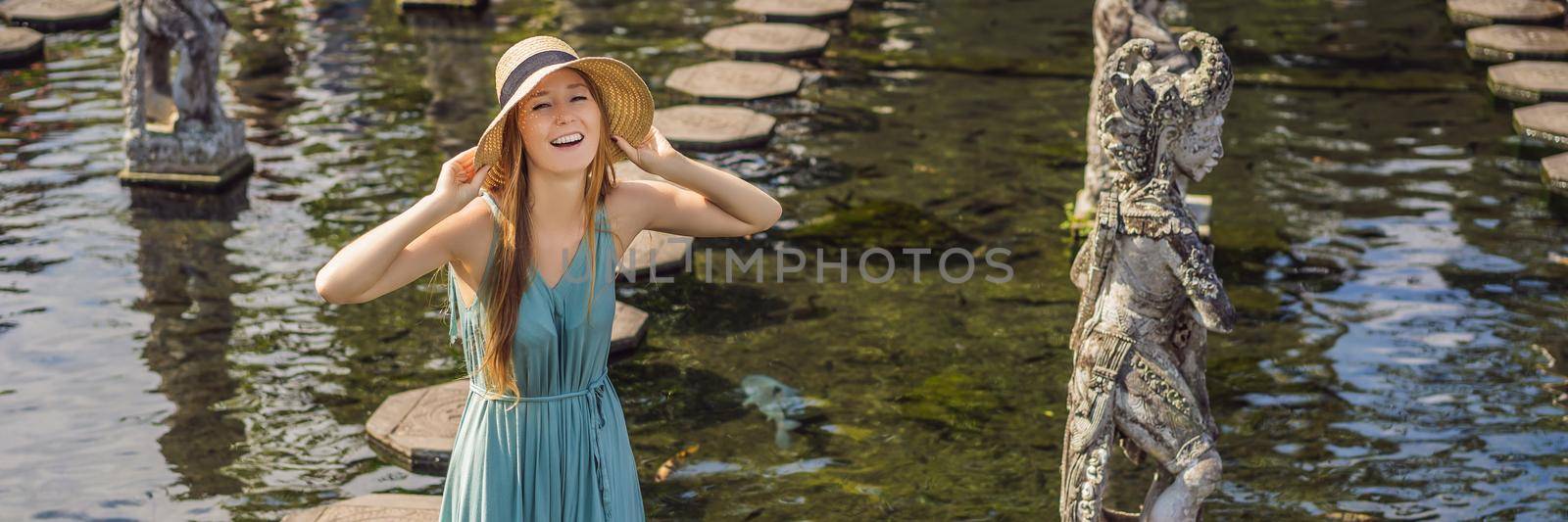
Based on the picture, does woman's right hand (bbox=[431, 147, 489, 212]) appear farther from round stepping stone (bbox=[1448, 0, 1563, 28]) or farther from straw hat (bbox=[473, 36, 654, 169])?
round stepping stone (bbox=[1448, 0, 1563, 28])

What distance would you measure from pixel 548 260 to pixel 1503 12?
477 inches

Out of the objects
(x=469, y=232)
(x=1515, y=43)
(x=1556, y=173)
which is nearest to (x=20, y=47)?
(x=469, y=232)

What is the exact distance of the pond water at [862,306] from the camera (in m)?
6.52

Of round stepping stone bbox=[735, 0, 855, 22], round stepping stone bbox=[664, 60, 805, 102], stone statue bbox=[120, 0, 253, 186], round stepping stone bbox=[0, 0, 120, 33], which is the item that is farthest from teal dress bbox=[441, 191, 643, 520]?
round stepping stone bbox=[0, 0, 120, 33]

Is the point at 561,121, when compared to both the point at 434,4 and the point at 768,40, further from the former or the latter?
the point at 434,4

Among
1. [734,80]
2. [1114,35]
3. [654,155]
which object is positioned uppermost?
[654,155]

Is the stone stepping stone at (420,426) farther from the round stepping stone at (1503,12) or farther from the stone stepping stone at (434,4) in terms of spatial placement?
the round stepping stone at (1503,12)

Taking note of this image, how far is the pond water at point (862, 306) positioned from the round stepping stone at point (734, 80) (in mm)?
279

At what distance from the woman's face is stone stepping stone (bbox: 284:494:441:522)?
2.41m

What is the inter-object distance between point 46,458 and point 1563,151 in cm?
950

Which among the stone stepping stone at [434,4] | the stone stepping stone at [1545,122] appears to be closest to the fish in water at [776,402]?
the stone stepping stone at [1545,122]

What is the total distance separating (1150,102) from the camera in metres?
5.00

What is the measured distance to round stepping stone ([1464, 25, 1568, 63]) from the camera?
492 inches

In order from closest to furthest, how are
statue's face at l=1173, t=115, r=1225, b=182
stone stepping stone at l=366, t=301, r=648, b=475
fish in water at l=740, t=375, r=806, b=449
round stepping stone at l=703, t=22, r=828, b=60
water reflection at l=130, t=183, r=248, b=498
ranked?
statue's face at l=1173, t=115, r=1225, b=182, stone stepping stone at l=366, t=301, r=648, b=475, water reflection at l=130, t=183, r=248, b=498, fish in water at l=740, t=375, r=806, b=449, round stepping stone at l=703, t=22, r=828, b=60
